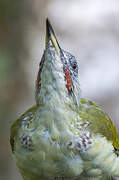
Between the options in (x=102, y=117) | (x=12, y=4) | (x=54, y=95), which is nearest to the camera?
(x=54, y=95)

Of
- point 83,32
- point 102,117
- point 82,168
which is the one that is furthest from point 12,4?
point 82,168

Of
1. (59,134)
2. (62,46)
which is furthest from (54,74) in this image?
(62,46)

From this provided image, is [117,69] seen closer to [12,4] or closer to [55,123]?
[12,4]

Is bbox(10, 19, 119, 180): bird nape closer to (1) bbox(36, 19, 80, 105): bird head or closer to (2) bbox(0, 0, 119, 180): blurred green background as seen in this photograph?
(1) bbox(36, 19, 80, 105): bird head

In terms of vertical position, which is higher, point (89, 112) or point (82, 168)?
point (89, 112)

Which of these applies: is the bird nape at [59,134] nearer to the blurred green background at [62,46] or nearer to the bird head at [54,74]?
the bird head at [54,74]

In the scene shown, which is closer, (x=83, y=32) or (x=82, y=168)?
(x=82, y=168)

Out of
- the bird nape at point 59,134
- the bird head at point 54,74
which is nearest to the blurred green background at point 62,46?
the bird nape at point 59,134
